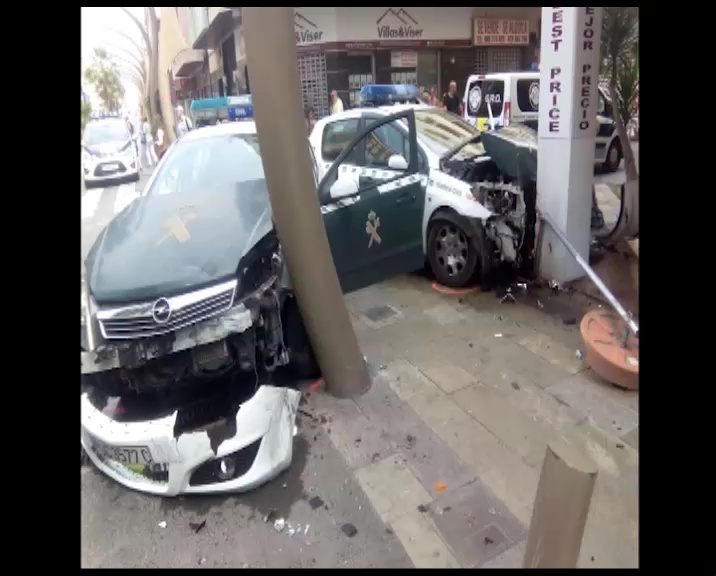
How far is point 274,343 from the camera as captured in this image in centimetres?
346

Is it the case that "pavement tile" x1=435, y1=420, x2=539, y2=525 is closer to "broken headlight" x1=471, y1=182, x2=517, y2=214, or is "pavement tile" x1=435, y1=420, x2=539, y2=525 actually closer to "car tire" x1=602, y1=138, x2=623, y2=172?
"broken headlight" x1=471, y1=182, x2=517, y2=214

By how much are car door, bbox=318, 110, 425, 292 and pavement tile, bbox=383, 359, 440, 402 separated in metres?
1.03

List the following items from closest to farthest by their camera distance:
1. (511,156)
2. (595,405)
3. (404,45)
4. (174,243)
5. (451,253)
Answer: (174,243)
(595,405)
(511,156)
(451,253)
(404,45)

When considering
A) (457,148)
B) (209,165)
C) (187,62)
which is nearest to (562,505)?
(209,165)

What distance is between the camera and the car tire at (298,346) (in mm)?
4027

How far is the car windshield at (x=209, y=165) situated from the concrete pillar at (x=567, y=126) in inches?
108

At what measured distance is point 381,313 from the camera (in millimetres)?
5332

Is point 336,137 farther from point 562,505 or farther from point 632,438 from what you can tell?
point 562,505

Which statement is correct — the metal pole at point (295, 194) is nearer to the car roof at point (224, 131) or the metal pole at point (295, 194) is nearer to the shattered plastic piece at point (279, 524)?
the shattered plastic piece at point (279, 524)

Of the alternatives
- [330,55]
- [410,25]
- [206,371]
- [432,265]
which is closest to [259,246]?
[206,371]

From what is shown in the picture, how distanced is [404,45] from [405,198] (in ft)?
46.1

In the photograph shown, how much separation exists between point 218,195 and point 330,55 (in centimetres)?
1453

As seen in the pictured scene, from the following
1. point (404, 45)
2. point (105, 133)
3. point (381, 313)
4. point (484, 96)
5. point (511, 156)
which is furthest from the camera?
point (404, 45)

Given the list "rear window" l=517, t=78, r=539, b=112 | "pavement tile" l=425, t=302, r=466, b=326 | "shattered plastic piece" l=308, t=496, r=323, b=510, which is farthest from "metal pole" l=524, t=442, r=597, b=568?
"rear window" l=517, t=78, r=539, b=112
